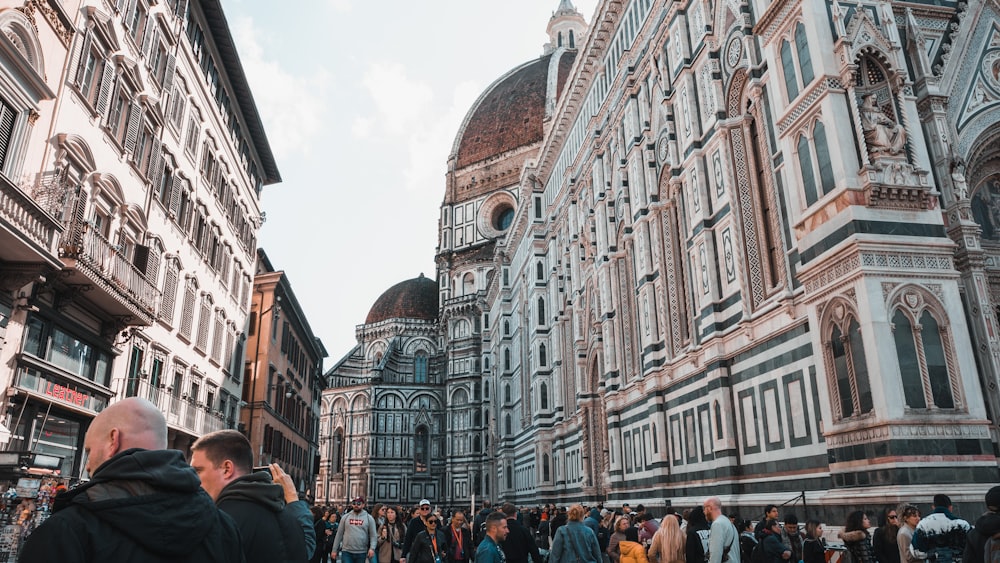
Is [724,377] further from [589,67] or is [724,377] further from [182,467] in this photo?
[589,67]

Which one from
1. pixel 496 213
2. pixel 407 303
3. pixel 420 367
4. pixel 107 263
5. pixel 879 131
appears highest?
pixel 496 213

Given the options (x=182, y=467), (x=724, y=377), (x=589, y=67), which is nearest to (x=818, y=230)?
(x=724, y=377)

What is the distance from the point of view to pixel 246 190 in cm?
3362

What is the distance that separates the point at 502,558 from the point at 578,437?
29115 millimetres

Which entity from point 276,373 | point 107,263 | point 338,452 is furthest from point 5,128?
point 338,452

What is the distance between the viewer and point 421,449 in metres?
76.6

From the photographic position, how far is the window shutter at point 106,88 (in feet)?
53.9

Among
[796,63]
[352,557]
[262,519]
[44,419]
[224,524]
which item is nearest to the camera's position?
[224,524]

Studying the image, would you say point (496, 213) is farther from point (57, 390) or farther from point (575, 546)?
point (575, 546)

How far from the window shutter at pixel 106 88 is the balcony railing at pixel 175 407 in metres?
7.06

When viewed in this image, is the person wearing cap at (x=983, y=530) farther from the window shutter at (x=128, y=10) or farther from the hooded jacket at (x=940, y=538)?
the window shutter at (x=128, y=10)

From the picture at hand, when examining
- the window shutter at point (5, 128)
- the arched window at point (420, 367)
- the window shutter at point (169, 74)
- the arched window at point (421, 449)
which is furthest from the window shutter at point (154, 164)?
the arched window at point (420, 367)

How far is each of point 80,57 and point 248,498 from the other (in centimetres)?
1501

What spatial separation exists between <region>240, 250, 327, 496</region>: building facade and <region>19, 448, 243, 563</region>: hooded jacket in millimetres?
31476
